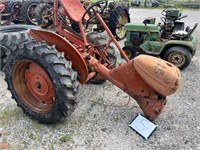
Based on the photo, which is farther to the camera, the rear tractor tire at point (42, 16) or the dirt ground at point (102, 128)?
the rear tractor tire at point (42, 16)

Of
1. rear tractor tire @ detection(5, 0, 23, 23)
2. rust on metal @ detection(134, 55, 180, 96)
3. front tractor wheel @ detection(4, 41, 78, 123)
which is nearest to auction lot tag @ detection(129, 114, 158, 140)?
rust on metal @ detection(134, 55, 180, 96)

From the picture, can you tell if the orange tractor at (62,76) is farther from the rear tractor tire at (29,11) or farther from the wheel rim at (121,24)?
the rear tractor tire at (29,11)

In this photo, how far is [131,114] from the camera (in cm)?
303

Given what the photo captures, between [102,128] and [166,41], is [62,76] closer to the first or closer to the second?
[102,128]

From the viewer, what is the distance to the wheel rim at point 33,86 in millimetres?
2682

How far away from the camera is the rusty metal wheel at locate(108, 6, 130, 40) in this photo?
650 centimetres

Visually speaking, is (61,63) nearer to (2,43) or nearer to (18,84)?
(18,84)

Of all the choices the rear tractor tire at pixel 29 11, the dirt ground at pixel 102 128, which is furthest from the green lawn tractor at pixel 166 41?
the rear tractor tire at pixel 29 11

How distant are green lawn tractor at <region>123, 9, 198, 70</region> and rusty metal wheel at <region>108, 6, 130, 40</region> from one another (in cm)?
124

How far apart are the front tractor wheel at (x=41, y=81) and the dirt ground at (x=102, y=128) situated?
201 millimetres

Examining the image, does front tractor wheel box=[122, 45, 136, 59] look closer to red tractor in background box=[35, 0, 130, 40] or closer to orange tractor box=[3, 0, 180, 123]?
red tractor in background box=[35, 0, 130, 40]

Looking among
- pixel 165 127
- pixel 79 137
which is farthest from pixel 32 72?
pixel 165 127

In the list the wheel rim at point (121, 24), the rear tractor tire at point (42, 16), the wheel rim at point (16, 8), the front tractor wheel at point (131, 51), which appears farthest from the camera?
the wheel rim at point (16, 8)

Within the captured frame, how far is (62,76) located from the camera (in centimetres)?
243
